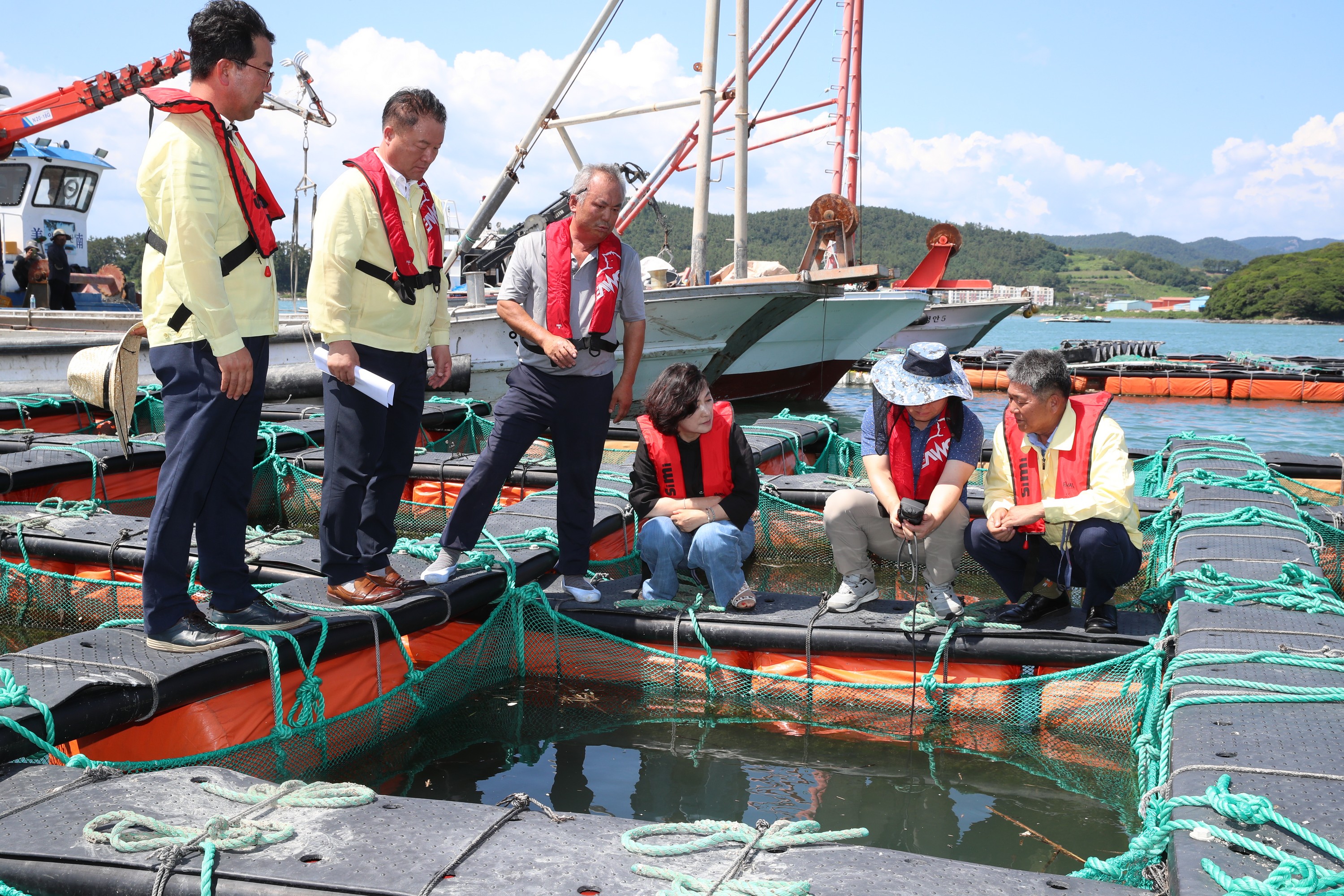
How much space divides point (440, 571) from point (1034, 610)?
232 centimetres

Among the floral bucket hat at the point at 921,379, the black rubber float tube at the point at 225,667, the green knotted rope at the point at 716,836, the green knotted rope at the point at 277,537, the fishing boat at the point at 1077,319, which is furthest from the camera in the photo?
the fishing boat at the point at 1077,319

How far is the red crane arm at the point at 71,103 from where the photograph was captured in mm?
14039

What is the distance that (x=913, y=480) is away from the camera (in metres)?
3.81

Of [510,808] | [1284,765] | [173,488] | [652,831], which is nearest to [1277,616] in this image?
[1284,765]

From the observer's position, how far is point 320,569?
3645 millimetres

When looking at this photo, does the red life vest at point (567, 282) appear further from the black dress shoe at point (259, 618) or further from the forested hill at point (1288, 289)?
the forested hill at point (1288, 289)

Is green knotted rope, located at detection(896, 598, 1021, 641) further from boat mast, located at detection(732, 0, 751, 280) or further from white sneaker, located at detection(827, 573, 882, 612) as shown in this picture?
boat mast, located at detection(732, 0, 751, 280)

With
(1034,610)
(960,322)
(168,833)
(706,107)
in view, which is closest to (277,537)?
(168,833)

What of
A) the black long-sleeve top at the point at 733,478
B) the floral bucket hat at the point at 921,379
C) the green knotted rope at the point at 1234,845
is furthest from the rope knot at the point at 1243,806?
the black long-sleeve top at the point at 733,478

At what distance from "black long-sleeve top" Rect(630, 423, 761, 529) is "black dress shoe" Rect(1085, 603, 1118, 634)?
4.44 feet

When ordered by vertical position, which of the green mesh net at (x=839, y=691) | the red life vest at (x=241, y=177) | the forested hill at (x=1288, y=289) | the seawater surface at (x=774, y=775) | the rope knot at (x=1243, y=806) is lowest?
the seawater surface at (x=774, y=775)

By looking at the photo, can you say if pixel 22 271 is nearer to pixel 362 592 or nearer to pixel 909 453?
pixel 362 592

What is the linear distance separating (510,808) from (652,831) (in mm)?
337

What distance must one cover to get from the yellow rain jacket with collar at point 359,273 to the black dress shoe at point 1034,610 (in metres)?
2.46
